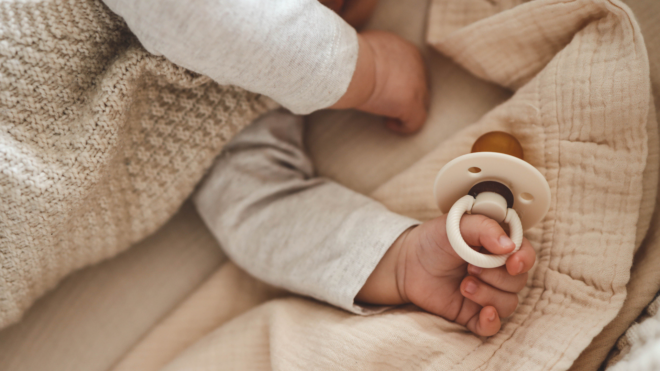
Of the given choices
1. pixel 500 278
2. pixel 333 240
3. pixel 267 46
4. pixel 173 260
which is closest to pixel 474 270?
pixel 500 278

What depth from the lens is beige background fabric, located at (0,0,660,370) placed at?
58cm

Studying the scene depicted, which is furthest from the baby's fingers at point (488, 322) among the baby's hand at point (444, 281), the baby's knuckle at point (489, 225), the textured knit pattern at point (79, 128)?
the textured knit pattern at point (79, 128)

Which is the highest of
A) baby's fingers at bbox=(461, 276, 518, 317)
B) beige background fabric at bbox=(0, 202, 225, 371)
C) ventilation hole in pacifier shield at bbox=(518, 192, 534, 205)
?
ventilation hole in pacifier shield at bbox=(518, 192, 534, 205)

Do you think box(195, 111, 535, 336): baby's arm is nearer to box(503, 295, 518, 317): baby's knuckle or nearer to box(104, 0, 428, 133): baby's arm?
box(503, 295, 518, 317): baby's knuckle

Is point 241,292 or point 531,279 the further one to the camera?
point 241,292

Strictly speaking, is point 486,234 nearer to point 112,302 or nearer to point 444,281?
point 444,281

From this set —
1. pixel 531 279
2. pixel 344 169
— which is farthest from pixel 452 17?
pixel 531 279

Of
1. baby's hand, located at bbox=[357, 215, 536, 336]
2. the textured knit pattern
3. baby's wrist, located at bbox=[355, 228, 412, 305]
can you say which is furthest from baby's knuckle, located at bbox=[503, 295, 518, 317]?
the textured knit pattern

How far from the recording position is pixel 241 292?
2.05 feet

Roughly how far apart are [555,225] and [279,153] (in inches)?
13.4

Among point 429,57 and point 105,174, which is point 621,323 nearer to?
point 429,57

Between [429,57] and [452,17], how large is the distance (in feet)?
0.20

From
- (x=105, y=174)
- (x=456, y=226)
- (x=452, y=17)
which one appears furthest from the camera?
(x=452, y=17)

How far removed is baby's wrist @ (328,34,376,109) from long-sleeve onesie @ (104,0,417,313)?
2cm
